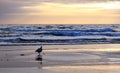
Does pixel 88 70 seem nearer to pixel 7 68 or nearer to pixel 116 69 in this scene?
pixel 116 69

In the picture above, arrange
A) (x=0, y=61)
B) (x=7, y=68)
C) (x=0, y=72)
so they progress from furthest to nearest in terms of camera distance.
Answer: (x=0, y=61) → (x=7, y=68) → (x=0, y=72)

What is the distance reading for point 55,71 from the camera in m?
15.4

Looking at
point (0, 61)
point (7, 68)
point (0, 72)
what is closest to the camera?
point (0, 72)

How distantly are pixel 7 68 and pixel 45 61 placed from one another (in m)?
3.05

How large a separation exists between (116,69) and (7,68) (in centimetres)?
500

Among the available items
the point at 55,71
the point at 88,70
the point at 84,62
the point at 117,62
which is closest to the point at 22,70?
the point at 55,71

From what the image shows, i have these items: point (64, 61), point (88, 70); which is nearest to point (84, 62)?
point (64, 61)

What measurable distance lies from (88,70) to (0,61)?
5.20 m

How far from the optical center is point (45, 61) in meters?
18.7

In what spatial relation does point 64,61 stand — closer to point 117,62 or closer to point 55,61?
point 55,61

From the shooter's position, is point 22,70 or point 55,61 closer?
point 22,70

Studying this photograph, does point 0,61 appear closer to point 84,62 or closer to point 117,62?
point 84,62

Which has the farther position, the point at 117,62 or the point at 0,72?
the point at 117,62

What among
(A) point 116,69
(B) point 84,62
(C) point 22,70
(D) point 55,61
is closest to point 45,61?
(D) point 55,61
